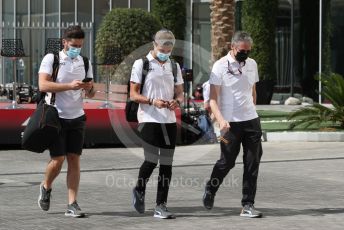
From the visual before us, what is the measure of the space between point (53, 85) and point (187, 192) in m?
2.91

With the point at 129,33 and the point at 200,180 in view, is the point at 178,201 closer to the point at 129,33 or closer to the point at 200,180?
the point at 200,180

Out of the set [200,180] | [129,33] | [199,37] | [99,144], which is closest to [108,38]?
[129,33]

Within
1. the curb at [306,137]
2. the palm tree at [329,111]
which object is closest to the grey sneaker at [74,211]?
the curb at [306,137]

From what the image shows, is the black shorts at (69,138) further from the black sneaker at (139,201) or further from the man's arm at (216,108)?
the man's arm at (216,108)

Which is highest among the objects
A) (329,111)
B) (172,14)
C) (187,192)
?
(172,14)

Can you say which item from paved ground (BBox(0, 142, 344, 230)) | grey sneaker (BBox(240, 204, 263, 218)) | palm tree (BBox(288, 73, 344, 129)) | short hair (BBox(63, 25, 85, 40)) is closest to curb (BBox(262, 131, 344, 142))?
palm tree (BBox(288, 73, 344, 129))

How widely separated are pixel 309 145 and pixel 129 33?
15.7m

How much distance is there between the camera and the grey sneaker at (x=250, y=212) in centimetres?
895

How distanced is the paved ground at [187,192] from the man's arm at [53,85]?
1275 millimetres

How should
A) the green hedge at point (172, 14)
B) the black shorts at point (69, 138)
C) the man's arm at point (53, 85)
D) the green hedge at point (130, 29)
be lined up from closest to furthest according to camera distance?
the man's arm at point (53, 85), the black shorts at point (69, 138), the green hedge at point (130, 29), the green hedge at point (172, 14)

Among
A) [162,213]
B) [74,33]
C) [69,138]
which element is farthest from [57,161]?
[74,33]

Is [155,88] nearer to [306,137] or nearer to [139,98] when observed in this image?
[139,98]

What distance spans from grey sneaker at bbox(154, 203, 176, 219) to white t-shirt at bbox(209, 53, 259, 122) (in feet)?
3.61

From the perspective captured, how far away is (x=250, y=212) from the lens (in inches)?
353
